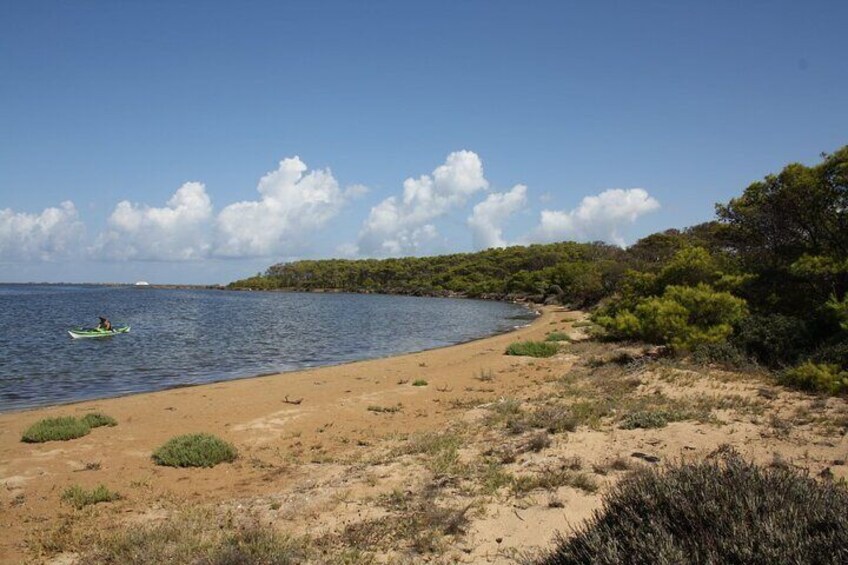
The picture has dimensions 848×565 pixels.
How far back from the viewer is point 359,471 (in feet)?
29.0

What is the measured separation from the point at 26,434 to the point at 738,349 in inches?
709

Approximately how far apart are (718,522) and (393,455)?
648 cm

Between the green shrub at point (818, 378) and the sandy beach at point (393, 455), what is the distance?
1.27 feet

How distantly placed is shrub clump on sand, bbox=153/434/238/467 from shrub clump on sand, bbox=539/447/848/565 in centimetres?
767

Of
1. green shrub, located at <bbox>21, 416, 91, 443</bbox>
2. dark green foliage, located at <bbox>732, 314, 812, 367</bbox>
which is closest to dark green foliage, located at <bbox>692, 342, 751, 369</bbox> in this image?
dark green foliage, located at <bbox>732, 314, 812, 367</bbox>

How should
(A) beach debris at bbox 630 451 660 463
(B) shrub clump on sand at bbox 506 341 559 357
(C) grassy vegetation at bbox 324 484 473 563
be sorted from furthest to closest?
(B) shrub clump on sand at bbox 506 341 559 357 → (A) beach debris at bbox 630 451 660 463 → (C) grassy vegetation at bbox 324 484 473 563

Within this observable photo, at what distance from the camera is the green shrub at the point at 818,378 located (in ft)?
35.1

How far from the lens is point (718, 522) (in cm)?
387

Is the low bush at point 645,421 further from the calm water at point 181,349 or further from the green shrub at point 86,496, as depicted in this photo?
the calm water at point 181,349

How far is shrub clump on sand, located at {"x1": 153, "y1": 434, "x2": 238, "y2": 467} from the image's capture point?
397 inches

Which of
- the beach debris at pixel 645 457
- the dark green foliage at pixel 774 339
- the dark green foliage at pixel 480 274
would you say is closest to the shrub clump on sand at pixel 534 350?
the dark green foliage at pixel 774 339

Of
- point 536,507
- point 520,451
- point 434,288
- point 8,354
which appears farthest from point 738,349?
point 434,288

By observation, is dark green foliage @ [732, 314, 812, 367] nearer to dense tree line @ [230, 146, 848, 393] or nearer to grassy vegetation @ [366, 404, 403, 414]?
dense tree line @ [230, 146, 848, 393]

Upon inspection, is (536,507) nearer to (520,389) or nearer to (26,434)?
(520,389)
